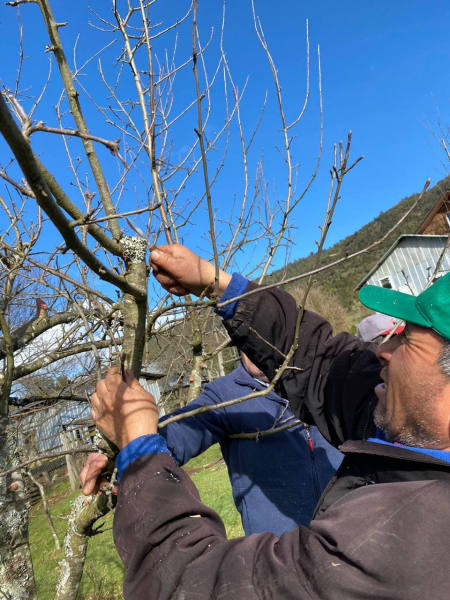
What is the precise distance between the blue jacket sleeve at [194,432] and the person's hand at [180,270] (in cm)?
64

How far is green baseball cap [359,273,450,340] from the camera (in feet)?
3.80

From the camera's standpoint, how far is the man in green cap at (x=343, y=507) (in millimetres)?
877

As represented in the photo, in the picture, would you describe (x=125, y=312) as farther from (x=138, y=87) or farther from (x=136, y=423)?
(x=138, y=87)

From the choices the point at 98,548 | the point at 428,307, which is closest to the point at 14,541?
the point at 428,307

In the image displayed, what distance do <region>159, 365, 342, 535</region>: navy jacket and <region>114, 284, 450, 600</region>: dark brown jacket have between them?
1044 mm

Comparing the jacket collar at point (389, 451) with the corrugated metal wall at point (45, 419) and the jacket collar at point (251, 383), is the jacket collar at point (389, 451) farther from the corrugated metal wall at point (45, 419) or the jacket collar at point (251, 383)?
the corrugated metal wall at point (45, 419)

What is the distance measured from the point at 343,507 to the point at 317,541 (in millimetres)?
100

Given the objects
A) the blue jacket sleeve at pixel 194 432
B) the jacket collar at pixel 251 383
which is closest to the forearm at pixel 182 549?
the blue jacket sleeve at pixel 194 432

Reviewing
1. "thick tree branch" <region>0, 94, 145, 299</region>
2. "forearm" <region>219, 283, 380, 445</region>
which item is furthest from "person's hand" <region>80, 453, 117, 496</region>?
"thick tree branch" <region>0, 94, 145, 299</region>

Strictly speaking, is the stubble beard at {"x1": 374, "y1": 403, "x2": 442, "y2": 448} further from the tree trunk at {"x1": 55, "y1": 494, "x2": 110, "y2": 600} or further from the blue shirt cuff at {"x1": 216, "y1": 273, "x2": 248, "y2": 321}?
the tree trunk at {"x1": 55, "y1": 494, "x2": 110, "y2": 600}

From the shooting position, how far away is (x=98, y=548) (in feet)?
25.1

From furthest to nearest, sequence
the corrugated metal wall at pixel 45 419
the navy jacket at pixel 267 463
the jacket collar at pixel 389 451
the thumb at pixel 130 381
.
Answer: the corrugated metal wall at pixel 45 419 → the navy jacket at pixel 267 463 → the thumb at pixel 130 381 → the jacket collar at pixel 389 451

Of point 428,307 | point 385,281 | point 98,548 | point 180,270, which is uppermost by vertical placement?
point 385,281

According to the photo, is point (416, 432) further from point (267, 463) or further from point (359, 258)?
point (359, 258)
